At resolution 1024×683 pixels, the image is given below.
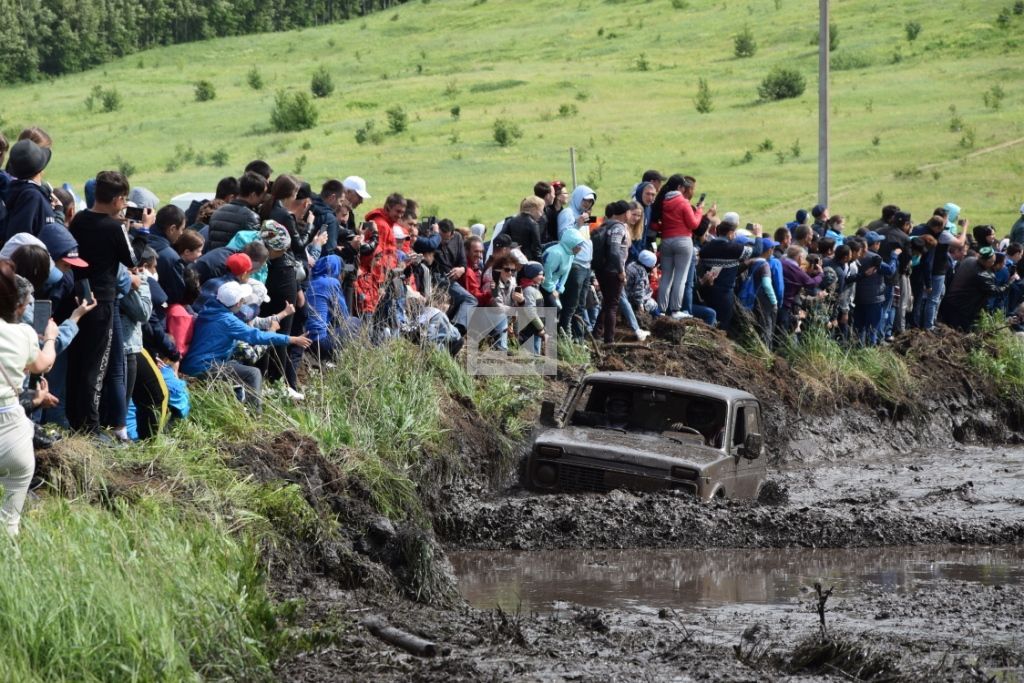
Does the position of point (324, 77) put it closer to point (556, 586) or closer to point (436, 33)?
point (436, 33)

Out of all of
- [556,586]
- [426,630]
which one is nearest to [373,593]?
[426,630]

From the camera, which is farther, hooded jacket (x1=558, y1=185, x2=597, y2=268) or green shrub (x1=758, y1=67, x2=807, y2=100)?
green shrub (x1=758, y1=67, x2=807, y2=100)

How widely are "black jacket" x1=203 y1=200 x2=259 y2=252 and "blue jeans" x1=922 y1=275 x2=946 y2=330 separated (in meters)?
14.4

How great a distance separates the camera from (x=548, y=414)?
14.6m

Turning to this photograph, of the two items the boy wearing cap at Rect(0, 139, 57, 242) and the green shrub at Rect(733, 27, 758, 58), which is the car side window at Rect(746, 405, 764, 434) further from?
the green shrub at Rect(733, 27, 758, 58)

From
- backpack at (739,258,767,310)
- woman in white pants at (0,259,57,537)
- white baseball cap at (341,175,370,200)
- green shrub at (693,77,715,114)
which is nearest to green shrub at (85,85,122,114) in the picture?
green shrub at (693,77,715,114)

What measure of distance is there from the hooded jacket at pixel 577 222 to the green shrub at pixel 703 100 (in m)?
54.0

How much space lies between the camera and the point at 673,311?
Answer: 2081cm

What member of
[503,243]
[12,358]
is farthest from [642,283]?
[12,358]

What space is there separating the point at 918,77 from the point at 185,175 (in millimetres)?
34732

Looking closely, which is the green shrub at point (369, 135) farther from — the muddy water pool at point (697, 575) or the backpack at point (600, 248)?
the muddy water pool at point (697, 575)

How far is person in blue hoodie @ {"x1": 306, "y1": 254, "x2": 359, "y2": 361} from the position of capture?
48.9 ft

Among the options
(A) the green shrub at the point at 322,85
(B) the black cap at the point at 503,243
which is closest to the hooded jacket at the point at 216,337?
(B) the black cap at the point at 503,243

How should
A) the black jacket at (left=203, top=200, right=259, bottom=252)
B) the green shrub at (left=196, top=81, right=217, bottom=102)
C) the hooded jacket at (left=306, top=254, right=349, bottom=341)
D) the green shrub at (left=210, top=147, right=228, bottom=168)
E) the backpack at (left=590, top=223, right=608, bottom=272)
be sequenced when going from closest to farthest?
the black jacket at (left=203, top=200, right=259, bottom=252) → the hooded jacket at (left=306, top=254, right=349, bottom=341) → the backpack at (left=590, top=223, right=608, bottom=272) → the green shrub at (left=210, top=147, right=228, bottom=168) → the green shrub at (left=196, top=81, right=217, bottom=102)
